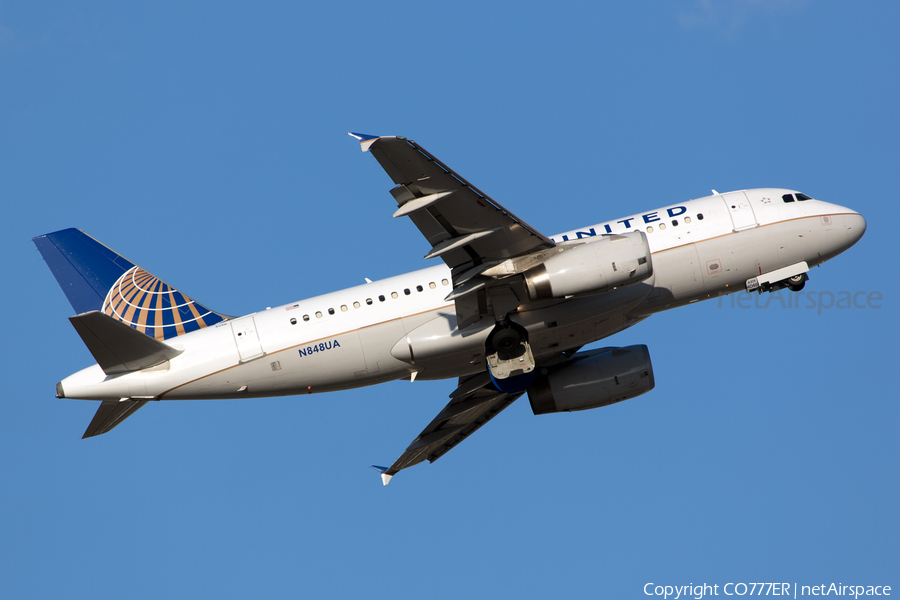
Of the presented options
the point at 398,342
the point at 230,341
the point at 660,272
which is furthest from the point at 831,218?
the point at 230,341

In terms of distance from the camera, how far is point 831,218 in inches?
1128

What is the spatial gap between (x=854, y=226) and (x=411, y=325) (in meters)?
16.1

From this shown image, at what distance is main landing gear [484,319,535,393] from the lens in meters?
25.7

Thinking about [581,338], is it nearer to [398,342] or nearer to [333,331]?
[398,342]

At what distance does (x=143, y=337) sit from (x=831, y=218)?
23416mm

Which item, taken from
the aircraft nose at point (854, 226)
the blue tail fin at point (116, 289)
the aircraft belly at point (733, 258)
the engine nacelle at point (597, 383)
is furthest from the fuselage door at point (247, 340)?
the aircraft nose at point (854, 226)

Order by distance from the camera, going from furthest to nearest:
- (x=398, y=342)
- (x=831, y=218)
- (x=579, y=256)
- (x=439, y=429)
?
(x=439, y=429), (x=831, y=218), (x=398, y=342), (x=579, y=256)

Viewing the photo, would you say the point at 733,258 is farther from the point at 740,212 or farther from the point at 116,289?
the point at 116,289

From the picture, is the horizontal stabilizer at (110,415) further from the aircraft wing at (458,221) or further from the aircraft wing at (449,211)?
the aircraft wing at (449,211)

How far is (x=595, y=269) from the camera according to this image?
23.9m

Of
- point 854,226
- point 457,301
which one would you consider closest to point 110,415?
point 457,301

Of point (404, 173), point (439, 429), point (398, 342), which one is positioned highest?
point (404, 173)

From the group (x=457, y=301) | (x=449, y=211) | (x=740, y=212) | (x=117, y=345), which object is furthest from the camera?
(x=740, y=212)

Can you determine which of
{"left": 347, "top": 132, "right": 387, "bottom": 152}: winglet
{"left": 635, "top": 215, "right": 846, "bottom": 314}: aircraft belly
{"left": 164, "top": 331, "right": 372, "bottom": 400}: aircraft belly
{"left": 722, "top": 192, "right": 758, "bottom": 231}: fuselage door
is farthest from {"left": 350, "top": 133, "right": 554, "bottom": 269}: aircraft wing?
{"left": 722, "top": 192, "right": 758, "bottom": 231}: fuselage door
